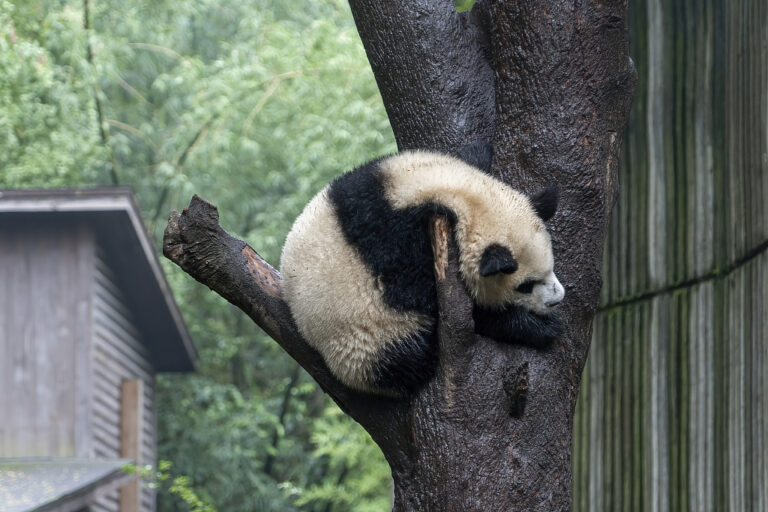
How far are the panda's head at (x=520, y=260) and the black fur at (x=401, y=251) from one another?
14 cm

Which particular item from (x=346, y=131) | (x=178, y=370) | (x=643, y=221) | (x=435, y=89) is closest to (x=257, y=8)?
(x=346, y=131)

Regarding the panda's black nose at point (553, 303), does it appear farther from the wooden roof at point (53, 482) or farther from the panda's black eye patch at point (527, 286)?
the wooden roof at point (53, 482)

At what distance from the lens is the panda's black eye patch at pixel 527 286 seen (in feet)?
8.74

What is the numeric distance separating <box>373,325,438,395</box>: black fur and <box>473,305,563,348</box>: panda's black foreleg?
0.16 meters

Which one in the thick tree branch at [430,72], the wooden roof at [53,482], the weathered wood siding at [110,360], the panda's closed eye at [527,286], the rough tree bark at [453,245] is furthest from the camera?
the weathered wood siding at [110,360]

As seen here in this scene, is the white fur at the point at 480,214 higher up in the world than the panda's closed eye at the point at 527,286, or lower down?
higher up

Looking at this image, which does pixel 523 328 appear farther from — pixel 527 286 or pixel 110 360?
pixel 110 360

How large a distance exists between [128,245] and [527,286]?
7.46m

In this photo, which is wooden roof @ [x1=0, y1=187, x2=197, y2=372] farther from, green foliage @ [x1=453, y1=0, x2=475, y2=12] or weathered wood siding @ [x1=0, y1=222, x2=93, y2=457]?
green foliage @ [x1=453, y1=0, x2=475, y2=12]

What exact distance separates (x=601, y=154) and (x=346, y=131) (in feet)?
29.7

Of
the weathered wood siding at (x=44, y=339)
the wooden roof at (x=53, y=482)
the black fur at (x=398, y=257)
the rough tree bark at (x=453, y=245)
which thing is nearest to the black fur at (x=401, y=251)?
the black fur at (x=398, y=257)

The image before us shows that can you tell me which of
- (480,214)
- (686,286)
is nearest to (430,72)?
(480,214)

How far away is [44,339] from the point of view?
28.2 ft

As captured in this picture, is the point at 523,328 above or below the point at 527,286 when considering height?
below
